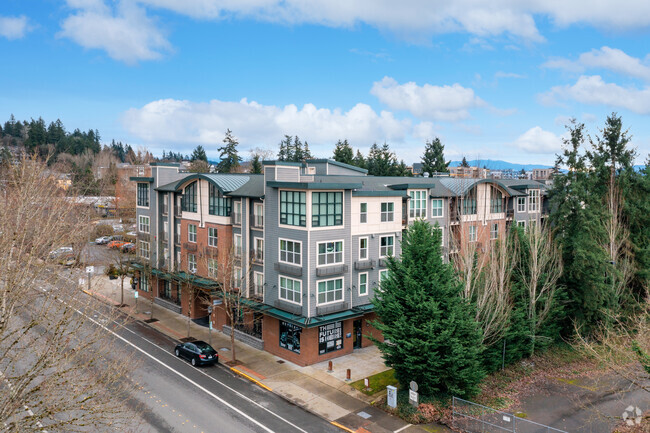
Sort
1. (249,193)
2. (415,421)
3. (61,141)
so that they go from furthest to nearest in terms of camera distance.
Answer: (61,141) → (249,193) → (415,421)

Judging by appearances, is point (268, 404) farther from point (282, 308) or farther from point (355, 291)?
point (355, 291)

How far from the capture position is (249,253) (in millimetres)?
32781

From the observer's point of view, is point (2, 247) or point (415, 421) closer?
point (2, 247)

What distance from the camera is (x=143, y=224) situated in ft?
145

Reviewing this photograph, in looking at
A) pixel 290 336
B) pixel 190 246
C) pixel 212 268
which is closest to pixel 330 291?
pixel 290 336

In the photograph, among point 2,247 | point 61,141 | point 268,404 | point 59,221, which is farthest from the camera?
point 61,141

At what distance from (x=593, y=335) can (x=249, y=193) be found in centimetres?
2725

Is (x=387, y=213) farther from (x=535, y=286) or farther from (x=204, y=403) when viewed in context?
(x=204, y=403)

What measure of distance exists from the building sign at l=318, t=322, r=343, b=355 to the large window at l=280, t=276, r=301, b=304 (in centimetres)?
254

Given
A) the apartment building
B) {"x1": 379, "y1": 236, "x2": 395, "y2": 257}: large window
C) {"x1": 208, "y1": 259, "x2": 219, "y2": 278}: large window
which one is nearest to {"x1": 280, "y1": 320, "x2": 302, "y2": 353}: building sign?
the apartment building

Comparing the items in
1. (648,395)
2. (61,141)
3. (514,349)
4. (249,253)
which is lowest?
(648,395)

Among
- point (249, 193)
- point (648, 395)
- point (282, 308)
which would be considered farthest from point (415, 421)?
point (249, 193)

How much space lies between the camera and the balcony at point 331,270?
28.9m

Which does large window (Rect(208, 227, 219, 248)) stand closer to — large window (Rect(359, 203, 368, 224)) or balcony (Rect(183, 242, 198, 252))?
balcony (Rect(183, 242, 198, 252))
